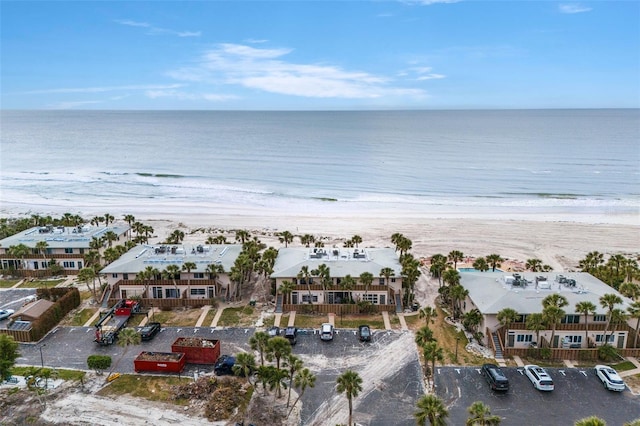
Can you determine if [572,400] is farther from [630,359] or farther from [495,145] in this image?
[495,145]

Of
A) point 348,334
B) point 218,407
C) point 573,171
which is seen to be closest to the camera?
point 218,407

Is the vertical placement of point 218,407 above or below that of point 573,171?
below

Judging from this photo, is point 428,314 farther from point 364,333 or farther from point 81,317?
point 81,317

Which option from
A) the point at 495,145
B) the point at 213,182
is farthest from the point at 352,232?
the point at 495,145

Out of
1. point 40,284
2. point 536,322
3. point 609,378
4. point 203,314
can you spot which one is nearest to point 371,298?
point 536,322

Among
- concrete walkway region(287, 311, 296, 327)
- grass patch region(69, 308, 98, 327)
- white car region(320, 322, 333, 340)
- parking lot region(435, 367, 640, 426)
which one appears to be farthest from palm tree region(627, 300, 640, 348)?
grass patch region(69, 308, 98, 327)

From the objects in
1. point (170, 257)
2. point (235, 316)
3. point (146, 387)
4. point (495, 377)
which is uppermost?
point (170, 257)

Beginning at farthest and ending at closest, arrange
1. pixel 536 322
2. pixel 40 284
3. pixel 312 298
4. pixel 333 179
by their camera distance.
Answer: pixel 333 179 < pixel 40 284 < pixel 312 298 < pixel 536 322

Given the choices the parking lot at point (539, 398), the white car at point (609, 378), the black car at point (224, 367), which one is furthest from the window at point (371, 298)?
the white car at point (609, 378)

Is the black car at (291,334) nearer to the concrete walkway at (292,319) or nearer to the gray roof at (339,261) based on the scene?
the concrete walkway at (292,319)
